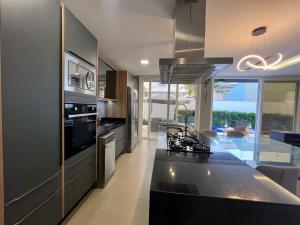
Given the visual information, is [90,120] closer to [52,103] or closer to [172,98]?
[52,103]

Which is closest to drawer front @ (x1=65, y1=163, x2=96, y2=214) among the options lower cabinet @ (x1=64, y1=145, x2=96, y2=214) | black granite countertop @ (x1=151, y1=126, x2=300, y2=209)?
lower cabinet @ (x1=64, y1=145, x2=96, y2=214)

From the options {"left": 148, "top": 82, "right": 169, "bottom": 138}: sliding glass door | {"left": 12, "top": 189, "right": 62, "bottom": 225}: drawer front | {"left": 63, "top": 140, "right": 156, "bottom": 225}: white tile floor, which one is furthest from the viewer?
{"left": 148, "top": 82, "right": 169, "bottom": 138}: sliding glass door

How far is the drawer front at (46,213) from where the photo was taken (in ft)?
4.51

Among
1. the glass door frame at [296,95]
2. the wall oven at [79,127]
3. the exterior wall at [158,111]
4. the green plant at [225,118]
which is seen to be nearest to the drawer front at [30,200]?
the wall oven at [79,127]

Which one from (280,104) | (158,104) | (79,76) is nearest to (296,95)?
(280,104)

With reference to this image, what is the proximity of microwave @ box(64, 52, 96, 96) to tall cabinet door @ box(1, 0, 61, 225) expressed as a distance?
0.16 metres

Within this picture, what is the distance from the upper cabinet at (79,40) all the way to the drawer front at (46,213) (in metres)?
1.54

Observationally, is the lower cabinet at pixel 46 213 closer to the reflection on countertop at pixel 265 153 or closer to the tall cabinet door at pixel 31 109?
the tall cabinet door at pixel 31 109

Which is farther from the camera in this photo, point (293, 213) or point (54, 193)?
point (54, 193)

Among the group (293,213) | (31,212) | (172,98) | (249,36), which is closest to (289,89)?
(172,98)

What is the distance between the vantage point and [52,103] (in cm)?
160

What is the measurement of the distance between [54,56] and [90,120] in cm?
106

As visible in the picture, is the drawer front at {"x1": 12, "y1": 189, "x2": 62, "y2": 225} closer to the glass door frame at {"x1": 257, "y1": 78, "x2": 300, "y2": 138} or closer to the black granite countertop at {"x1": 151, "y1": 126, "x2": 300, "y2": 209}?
the black granite countertop at {"x1": 151, "y1": 126, "x2": 300, "y2": 209}

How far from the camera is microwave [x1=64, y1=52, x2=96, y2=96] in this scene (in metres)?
1.86
